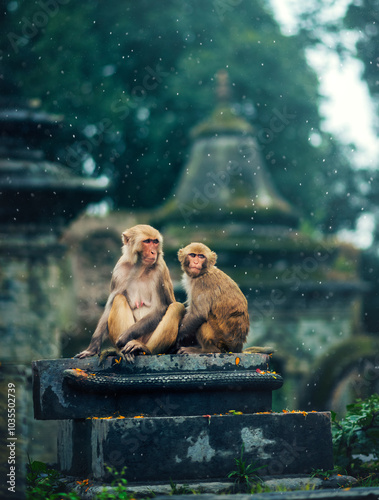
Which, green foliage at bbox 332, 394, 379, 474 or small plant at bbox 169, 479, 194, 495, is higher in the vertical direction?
green foliage at bbox 332, 394, 379, 474

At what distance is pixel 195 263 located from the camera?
630cm

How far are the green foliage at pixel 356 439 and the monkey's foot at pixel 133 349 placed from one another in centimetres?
201

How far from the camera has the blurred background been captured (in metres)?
13.2

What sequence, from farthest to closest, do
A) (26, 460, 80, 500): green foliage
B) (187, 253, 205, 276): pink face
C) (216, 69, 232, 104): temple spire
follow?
(216, 69, 232, 104): temple spire
(187, 253, 205, 276): pink face
(26, 460, 80, 500): green foliage

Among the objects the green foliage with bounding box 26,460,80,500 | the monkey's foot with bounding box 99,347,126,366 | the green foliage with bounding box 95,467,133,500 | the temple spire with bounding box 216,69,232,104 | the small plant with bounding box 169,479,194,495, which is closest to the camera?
the green foliage with bounding box 95,467,133,500

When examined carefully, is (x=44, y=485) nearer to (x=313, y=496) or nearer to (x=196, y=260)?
(x=196, y=260)

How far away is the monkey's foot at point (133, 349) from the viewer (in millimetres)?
5824

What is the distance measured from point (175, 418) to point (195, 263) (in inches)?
48.9

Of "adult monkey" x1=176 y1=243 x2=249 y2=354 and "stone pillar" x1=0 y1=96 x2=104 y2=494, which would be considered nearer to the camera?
"adult monkey" x1=176 y1=243 x2=249 y2=354

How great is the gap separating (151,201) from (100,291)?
5.39 metres

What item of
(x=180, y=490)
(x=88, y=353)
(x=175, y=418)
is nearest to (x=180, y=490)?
(x=180, y=490)

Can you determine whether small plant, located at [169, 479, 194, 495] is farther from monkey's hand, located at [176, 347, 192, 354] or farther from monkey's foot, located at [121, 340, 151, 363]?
monkey's hand, located at [176, 347, 192, 354]

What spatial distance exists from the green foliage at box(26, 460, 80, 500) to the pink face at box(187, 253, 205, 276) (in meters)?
1.81

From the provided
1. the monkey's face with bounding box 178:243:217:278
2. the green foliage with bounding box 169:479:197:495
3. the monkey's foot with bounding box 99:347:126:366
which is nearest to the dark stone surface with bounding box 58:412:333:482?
the green foliage with bounding box 169:479:197:495
